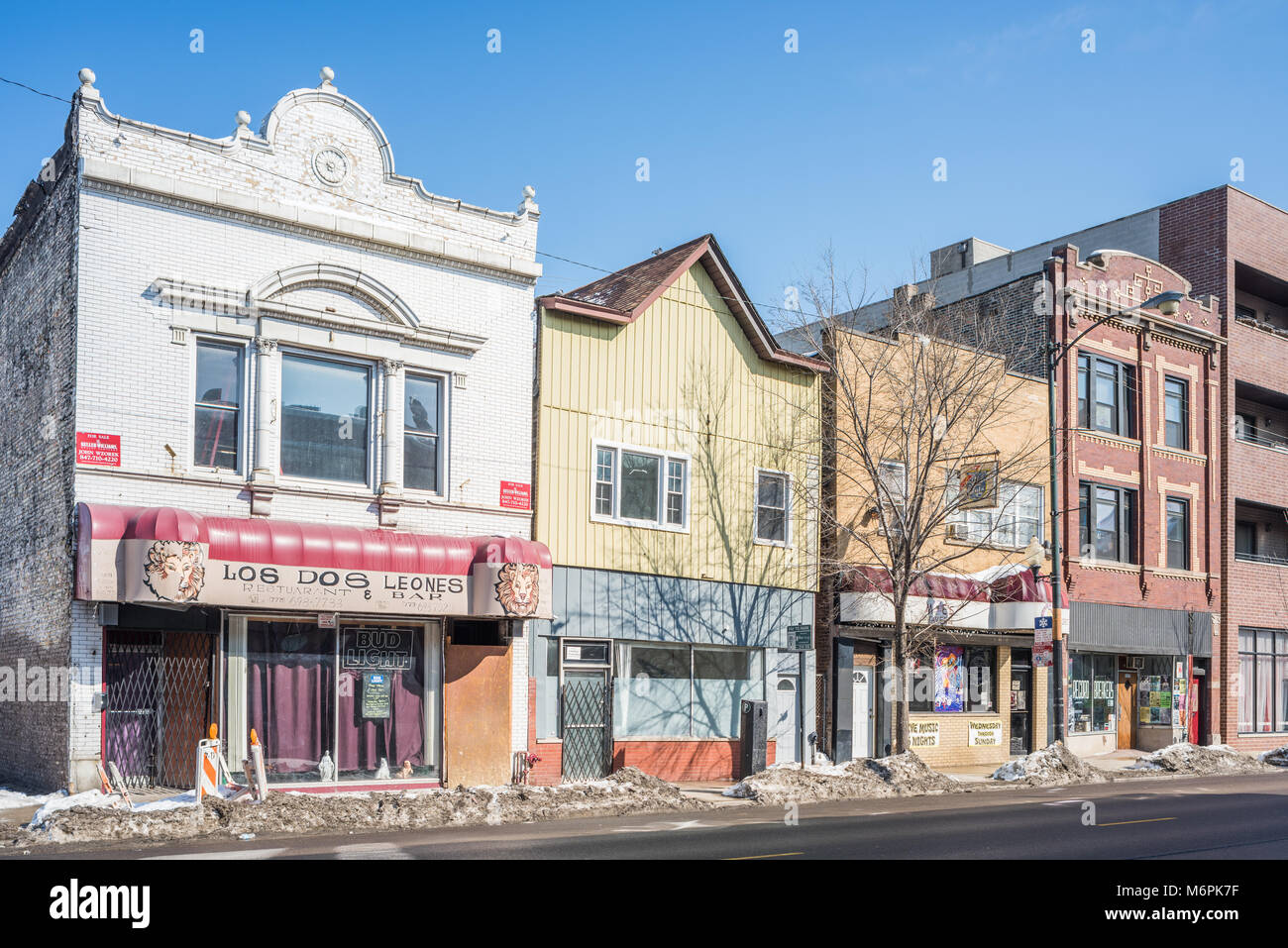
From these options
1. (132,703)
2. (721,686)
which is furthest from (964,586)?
(132,703)

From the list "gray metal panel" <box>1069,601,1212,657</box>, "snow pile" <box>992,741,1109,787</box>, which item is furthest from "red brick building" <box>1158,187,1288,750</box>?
"snow pile" <box>992,741,1109,787</box>

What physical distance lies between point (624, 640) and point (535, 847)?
9.61 m

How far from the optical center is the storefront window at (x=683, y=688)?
2348 cm

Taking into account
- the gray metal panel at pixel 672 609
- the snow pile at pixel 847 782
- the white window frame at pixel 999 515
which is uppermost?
the white window frame at pixel 999 515

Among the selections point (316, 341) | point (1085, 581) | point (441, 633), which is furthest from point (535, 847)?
point (1085, 581)

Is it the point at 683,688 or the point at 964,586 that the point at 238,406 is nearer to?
the point at 683,688

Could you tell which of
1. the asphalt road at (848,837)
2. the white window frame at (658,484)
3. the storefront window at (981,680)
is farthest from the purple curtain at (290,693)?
the storefront window at (981,680)

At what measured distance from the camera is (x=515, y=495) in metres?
21.9

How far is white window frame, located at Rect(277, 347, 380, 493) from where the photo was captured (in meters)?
19.6

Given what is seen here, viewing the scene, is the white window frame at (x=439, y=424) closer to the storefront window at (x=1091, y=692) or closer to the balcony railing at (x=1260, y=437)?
the storefront window at (x=1091, y=692)

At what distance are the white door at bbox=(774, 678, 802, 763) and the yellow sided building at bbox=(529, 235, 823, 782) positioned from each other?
4 centimetres

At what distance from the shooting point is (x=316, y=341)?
19.9 metres

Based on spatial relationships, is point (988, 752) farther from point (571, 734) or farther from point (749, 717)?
point (571, 734)

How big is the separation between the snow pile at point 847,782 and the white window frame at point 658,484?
5023 millimetres
